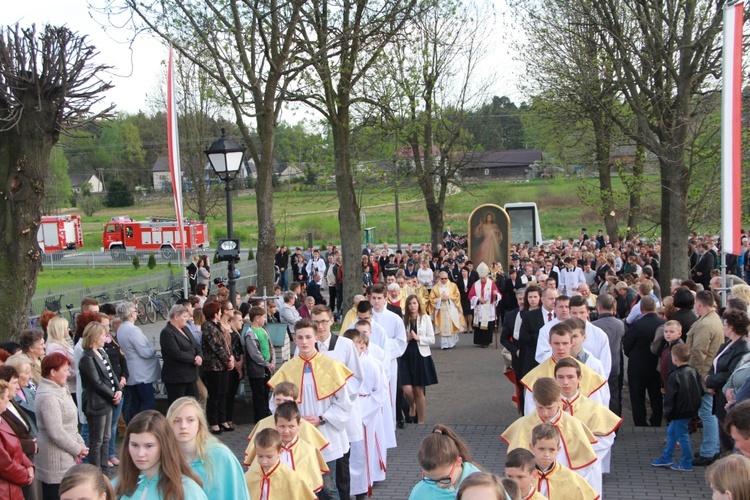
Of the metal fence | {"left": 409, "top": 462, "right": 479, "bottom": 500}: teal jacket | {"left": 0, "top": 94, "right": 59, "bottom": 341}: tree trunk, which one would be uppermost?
{"left": 0, "top": 94, "right": 59, "bottom": 341}: tree trunk

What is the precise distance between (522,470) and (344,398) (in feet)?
10.2

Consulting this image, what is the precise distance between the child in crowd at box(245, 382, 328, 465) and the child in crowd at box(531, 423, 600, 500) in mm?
1998

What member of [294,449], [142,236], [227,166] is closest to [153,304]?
[227,166]

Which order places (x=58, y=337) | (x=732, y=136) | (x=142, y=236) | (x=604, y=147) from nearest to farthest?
(x=58, y=337)
(x=732, y=136)
(x=604, y=147)
(x=142, y=236)

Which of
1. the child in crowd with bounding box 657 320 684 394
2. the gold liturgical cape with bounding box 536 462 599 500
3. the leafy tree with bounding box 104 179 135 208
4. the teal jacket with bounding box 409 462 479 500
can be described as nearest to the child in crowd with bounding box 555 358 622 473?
the gold liturgical cape with bounding box 536 462 599 500

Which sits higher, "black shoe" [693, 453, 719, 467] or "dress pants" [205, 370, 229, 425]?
"dress pants" [205, 370, 229, 425]

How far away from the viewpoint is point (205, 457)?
16.6 feet

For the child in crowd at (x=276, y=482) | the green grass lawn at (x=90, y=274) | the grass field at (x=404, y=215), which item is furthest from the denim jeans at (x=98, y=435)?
the grass field at (x=404, y=215)

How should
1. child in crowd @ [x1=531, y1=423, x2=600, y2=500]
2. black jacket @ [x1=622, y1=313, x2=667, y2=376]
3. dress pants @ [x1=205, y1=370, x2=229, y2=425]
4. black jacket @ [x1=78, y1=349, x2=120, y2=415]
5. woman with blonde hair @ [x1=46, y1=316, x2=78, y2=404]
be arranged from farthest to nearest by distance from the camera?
dress pants @ [x1=205, y1=370, x2=229, y2=425] < black jacket @ [x1=622, y1=313, x2=667, y2=376] < woman with blonde hair @ [x1=46, y1=316, x2=78, y2=404] < black jacket @ [x1=78, y1=349, x2=120, y2=415] < child in crowd @ [x1=531, y1=423, x2=600, y2=500]

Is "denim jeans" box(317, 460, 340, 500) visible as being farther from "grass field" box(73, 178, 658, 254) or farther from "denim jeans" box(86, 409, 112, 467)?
"grass field" box(73, 178, 658, 254)

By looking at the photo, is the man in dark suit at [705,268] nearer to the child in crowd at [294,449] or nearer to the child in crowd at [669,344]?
the child in crowd at [669,344]

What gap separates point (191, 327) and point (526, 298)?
14.8 ft

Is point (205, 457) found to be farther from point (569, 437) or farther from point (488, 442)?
point (488, 442)

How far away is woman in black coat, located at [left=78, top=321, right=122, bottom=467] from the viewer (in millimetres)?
8898
